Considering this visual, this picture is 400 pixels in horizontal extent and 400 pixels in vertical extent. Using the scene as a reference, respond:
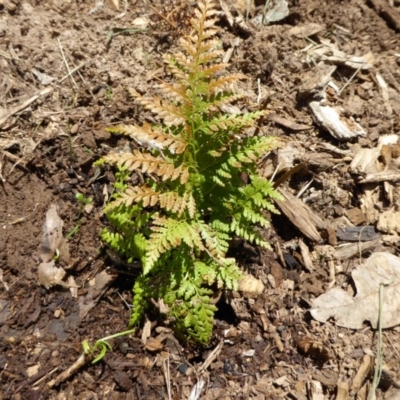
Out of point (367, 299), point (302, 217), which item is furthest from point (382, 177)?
point (367, 299)

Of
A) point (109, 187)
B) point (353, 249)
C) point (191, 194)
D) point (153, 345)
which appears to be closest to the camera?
point (191, 194)

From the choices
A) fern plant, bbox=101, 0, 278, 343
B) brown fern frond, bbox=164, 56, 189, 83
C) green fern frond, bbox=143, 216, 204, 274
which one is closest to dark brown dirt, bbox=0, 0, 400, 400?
fern plant, bbox=101, 0, 278, 343

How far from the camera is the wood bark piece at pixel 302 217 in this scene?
326 cm

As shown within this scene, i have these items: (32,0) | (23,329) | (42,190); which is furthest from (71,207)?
(32,0)

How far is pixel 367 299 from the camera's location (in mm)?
3023

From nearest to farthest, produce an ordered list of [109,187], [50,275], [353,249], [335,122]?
[50,275] < [353,249] < [109,187] < [335,122]

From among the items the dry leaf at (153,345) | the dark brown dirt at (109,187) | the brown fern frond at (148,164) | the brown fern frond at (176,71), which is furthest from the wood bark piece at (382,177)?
the dry leaf at (153,345)

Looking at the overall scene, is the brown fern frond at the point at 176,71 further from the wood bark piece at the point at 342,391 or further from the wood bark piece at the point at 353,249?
the wood bark piece at the point at 342,391

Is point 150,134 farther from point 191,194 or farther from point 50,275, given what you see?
point 50,275

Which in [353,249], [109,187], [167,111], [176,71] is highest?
[176,71]

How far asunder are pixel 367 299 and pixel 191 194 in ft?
4.90

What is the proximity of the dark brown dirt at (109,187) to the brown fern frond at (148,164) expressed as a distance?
968 millimetres

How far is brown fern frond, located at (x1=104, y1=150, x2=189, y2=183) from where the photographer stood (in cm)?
239

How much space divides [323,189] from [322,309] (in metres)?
0.93
